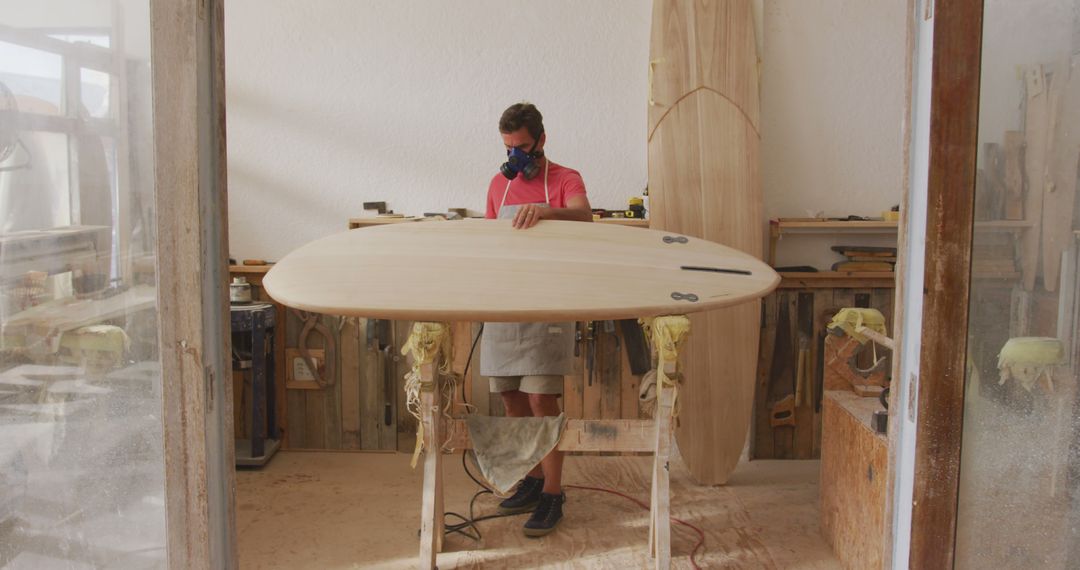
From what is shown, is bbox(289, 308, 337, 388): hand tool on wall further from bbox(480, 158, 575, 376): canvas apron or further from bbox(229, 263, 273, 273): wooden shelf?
bbox(480, 158, 575, 376): canvas apron

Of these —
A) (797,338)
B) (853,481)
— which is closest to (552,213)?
(853,481)

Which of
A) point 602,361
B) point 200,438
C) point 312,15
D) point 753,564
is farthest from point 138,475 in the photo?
point 312,15

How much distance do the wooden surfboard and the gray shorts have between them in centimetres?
81

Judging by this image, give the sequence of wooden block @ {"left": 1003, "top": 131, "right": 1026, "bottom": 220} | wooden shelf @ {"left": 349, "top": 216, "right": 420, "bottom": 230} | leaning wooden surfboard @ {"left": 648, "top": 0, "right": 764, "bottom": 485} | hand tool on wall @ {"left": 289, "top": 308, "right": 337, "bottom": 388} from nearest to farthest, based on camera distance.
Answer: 1. wooden block @ {"left": 1003, "top": 131, "right": 1026, "bottom": 220}
2. leaning wooden surfboard @ {"left": 648, "top": 0, "right": 764, "bottom": 485}
3. wooden shelf @ {"left": 349, "top": 216, "right": 420, "bottom": 230}
4. hand tool on wall @ {"left": 289, "top": 308, "right": 337, "bottom": 388}

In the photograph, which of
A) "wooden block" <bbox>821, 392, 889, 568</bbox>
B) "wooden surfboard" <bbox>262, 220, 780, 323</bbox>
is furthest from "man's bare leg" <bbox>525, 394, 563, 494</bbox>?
"wooden block" <bbox>821, 392, 889, 568</bbox>

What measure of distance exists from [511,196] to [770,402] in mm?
1662

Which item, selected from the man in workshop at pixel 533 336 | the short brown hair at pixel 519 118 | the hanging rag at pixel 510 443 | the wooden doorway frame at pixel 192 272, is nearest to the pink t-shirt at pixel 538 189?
the man in workshop at pixel 533 336

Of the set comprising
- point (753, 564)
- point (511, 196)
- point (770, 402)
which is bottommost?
point (753, 564)

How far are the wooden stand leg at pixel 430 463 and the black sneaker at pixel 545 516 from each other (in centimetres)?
38

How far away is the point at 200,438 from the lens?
164cm

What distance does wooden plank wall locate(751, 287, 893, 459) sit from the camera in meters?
3.89

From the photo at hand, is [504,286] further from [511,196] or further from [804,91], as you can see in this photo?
[804,91]

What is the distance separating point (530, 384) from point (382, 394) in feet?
3.74

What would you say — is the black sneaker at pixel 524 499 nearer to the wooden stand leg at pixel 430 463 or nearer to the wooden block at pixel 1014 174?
the wooden stand leg at pixel 430 463
